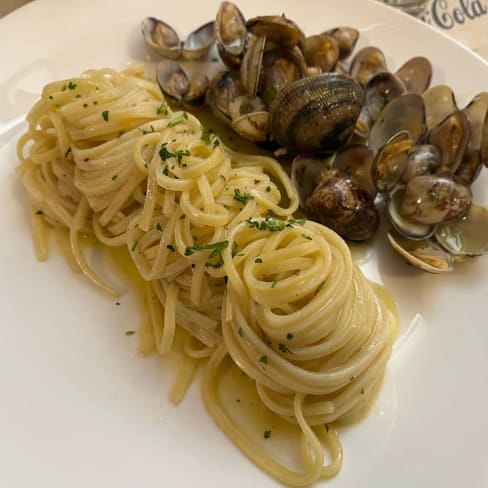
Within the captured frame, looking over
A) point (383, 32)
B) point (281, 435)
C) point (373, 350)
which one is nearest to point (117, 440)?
point (281, 435)

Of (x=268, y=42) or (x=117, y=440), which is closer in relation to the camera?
(x=117, y=440)

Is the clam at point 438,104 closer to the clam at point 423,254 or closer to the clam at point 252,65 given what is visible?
the clam at point 423,254

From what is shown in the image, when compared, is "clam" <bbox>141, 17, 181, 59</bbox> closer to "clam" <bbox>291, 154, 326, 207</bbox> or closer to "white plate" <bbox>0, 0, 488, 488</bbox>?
"white plate" <bbox>0, 0, 488, 488</bbox>

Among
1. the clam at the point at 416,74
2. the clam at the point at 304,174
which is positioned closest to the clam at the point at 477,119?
the clam at the point at 416,74

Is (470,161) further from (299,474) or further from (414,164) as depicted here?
(299,474)

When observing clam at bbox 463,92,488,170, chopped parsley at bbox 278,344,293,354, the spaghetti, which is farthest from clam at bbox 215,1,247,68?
chopped parsley at bbox 278,344,293,354

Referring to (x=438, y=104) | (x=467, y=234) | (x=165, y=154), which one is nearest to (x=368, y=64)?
(x=438, y=104)
